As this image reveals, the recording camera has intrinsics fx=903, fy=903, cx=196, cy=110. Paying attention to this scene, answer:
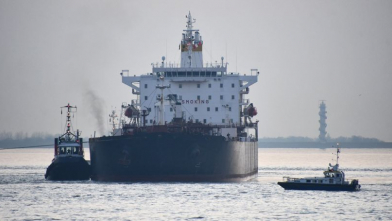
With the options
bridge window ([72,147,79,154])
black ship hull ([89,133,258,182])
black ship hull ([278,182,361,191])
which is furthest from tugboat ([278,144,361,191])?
bridge window ([72,147,79,154])

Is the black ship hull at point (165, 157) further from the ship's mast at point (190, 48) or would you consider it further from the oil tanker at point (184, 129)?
the ship's mast at point (190, 48)

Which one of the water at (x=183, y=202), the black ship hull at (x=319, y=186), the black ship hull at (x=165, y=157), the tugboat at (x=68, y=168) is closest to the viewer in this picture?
the water at (x=183, y=202)

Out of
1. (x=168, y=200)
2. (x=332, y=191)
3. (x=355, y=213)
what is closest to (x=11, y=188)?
(x=168, y=200)

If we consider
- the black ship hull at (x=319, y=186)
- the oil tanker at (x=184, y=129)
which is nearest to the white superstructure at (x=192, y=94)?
the oil tanker at (x=184, y=129)

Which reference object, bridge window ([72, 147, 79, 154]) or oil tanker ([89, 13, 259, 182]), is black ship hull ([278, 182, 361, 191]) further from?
bridge window ([72, 147, 79, 154])

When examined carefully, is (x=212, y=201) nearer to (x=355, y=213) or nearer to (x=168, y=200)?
(x=168, y=200)

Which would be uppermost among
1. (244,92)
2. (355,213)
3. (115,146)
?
(244,92)

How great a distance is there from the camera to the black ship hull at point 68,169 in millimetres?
76562

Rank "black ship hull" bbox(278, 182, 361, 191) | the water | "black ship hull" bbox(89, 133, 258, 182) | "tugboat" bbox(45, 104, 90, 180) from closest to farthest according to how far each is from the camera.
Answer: the water → "black ship hull" bbox(278, 182, 361, 191) → "black ship hull" bbox(89, 133, 258, 182) → "tugboat" bbox(45, 104, 90, 180)

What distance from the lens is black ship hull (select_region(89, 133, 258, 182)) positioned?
66.9 m

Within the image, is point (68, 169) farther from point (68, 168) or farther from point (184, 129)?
point (184, 129)

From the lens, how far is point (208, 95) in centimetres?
→ 7969

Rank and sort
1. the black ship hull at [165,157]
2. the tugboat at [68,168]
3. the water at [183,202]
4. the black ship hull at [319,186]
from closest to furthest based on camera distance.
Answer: the water at [183,202]
the black ship hull at [319,186]
the black ship hull at [165,157]
the tugboat at [68,168]

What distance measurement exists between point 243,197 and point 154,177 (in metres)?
10.6
